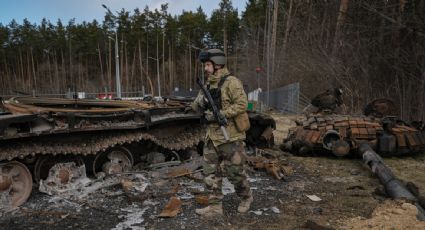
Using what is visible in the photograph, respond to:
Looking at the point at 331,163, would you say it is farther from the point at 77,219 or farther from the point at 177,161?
the point at 77,219

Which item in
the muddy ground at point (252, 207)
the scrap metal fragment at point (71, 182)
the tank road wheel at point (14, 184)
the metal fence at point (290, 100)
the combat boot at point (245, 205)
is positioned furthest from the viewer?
the metal fence at point (290, 100)

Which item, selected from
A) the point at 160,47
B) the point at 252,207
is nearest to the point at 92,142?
the point at 252,207

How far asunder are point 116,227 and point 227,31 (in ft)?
167

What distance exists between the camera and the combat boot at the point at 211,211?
Result: 5258 millimetres

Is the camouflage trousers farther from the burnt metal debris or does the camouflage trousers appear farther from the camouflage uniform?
the burnt metal debris

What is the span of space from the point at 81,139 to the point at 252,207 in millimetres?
2926

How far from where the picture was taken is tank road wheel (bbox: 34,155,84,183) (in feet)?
21.6

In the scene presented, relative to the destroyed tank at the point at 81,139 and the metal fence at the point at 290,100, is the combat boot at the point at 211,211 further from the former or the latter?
the metal fence at the point at 290,100

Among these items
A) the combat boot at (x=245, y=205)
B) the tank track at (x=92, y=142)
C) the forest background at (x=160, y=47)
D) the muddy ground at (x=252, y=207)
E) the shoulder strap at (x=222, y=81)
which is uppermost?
the forest background at (x=160, y=47)

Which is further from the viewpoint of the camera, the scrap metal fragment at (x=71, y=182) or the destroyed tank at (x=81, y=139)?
the scrap metal fragment at (x=71, y=182)

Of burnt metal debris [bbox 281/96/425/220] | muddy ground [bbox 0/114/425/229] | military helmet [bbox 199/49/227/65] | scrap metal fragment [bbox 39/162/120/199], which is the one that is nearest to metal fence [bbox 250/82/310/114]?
burnt metal debris [bbox 281/96/425/220]

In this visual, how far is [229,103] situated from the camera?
528cm

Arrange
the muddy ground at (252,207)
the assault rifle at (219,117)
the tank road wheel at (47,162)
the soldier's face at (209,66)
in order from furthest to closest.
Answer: the tank road wheel at (47,162) < the soldier's face at (209,66) < the assault rifle at (219,117) < the muddy ground at (252,207)

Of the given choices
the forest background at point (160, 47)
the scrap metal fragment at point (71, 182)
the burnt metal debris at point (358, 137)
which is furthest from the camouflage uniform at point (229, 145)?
the forest background at point (160, 47)
